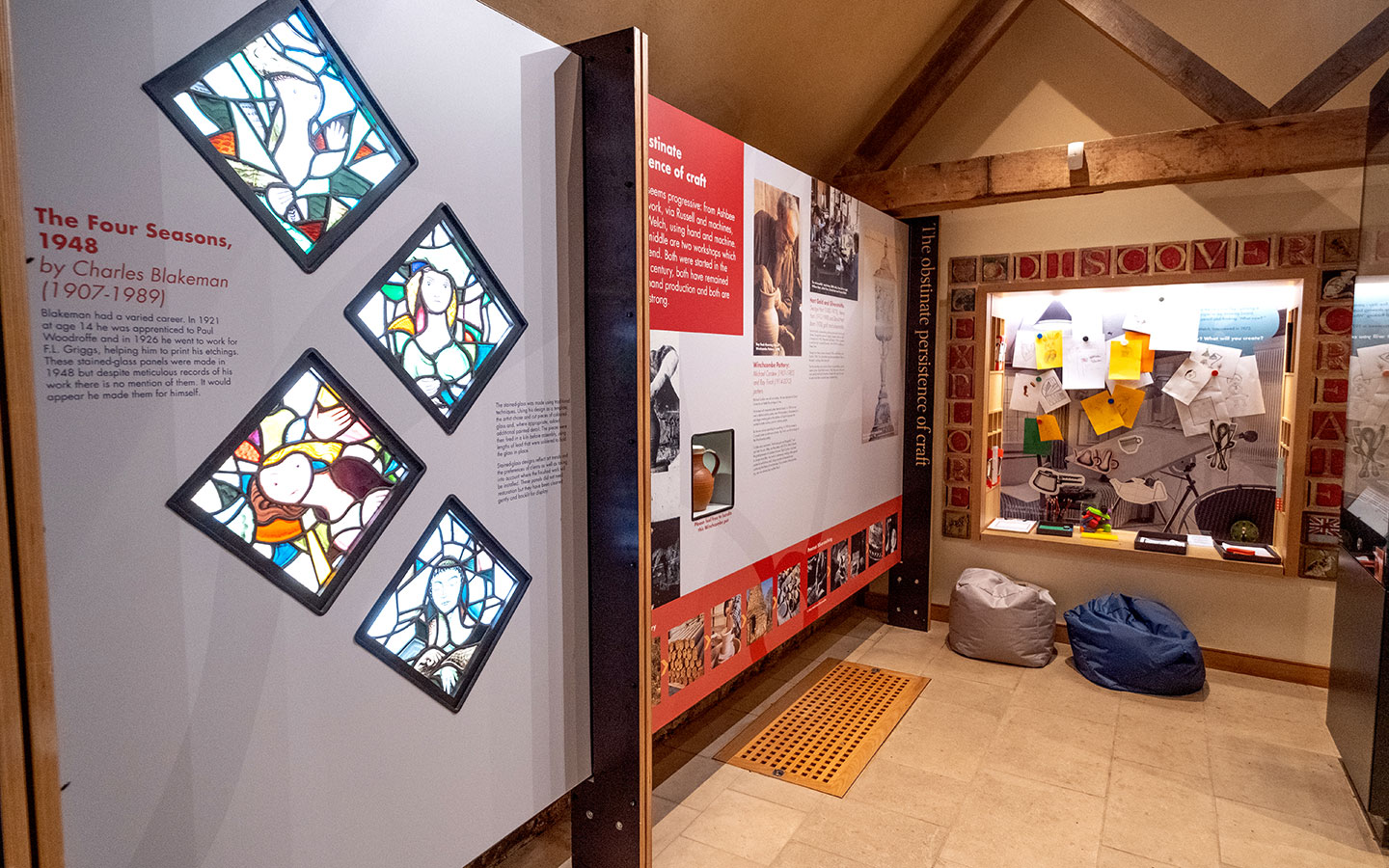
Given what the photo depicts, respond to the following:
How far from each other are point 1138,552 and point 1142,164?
1.83m

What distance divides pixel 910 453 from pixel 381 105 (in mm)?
3417

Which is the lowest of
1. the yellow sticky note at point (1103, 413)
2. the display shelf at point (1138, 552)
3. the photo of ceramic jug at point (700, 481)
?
the display shelf at point (1138, 552)

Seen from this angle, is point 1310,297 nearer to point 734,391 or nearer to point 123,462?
point 734,391

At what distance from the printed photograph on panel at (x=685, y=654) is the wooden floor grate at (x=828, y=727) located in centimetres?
66

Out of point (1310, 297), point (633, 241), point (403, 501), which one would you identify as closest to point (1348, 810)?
point (1310, 297)

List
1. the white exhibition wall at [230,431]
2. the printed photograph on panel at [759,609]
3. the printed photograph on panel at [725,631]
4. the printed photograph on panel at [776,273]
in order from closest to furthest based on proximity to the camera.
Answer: the white exhibition wall at [230,431], the printed photograph on panel at [725,631], the printed photograph on panel at [776,273], the printed photograph on panel at [759,609]

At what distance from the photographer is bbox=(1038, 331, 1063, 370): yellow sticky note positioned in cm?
409

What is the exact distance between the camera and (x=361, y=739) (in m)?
1.41

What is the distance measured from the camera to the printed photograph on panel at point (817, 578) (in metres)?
3.13

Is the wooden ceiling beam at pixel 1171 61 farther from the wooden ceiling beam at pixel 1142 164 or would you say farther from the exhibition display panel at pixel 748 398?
the exhibition display panel at pixel 748 398

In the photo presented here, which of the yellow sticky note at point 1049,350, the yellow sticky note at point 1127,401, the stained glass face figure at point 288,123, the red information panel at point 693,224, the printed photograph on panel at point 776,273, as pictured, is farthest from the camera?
the yellow sticky note at point 1049,350

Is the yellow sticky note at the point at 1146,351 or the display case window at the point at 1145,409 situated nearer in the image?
the display case window at the point at 1145,409

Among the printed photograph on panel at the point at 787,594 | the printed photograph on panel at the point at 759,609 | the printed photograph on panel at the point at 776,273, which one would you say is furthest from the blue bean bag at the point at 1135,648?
the printed photograph on panel at the point at 776,273

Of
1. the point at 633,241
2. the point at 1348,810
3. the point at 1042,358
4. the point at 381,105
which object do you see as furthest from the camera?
the point at 1042,358
